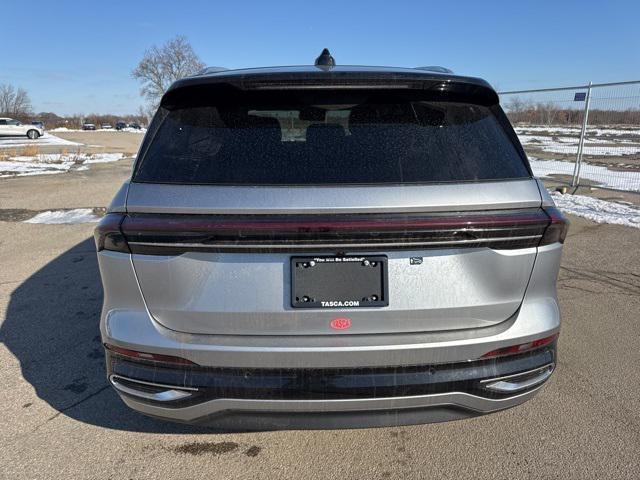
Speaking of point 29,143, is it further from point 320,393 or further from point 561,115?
point 320,393

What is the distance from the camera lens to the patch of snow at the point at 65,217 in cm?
735

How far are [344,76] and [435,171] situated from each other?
57 centimetres

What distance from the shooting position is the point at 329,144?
1.92 m

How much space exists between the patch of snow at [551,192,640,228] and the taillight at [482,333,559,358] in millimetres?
6249

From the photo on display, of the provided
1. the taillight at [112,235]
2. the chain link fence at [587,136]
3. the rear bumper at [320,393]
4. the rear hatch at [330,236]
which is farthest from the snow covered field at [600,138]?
the taillight at [112,235]

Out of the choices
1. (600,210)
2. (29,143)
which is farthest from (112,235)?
(29,143)

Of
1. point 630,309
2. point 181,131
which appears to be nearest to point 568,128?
point 630,309

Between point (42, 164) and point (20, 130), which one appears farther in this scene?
point (20, 130)

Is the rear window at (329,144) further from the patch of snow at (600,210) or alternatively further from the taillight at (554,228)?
the patch of snow at (600,210)

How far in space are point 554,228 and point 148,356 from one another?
5.81 feet

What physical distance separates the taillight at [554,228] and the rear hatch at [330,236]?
1.6 inches

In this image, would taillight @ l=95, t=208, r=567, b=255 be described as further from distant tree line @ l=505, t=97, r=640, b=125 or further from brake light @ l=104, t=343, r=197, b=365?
distant tree line @ l=505, t=97, r=640, b=125

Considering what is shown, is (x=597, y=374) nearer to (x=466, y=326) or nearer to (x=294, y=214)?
(x=466, y=326)

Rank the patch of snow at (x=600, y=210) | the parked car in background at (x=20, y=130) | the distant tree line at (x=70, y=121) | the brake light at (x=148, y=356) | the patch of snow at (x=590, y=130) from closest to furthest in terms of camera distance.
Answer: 1. the brake light at (x=148, y=356)
2. the patch of snow at (x=600, y=210)
3. the patch of snow at (x=590, y=130)
4. the parked car in background at (x=20, y=130)
5. the distant tree line at (x=70, y=121)
